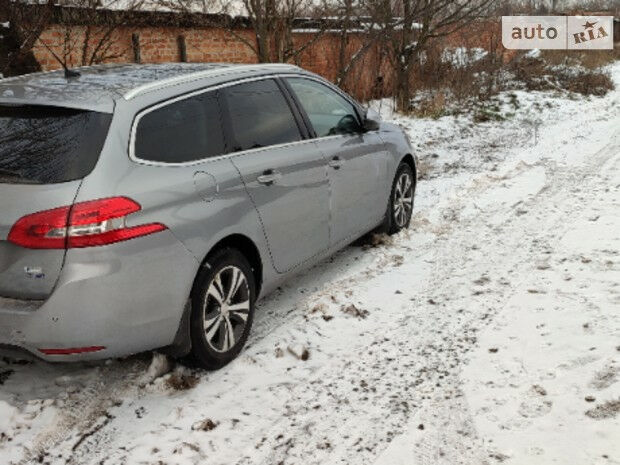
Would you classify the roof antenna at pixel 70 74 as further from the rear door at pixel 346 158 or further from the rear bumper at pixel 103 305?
the rear door at pixel 346 158

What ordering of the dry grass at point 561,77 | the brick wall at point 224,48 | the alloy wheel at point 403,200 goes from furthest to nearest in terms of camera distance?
the dry grass at point 561,77 < the brick wall at point 224,48 < the alloy wheel at point 403,200

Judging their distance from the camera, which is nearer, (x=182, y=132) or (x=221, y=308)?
(x=182, y=132)

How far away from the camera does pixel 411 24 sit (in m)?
13.5

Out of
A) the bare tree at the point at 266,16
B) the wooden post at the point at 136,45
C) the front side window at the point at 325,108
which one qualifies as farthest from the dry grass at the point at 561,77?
the front side window at the point at 325,108

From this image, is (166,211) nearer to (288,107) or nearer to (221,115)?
(221,115)

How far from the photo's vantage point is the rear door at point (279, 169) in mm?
3973

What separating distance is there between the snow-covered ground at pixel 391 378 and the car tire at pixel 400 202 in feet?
0.59

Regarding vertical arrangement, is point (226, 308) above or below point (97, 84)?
below

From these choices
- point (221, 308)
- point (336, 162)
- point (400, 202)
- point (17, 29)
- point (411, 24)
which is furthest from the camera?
point (411, 24)

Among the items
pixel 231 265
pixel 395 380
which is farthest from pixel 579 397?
pixel 231 265

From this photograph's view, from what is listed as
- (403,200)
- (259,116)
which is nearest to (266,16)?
(403,200)

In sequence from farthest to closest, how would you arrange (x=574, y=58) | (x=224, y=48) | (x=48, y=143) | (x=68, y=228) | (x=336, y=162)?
(x=574, y=58) → (x=224, y=48) → (x=336, y=162) → (x=48, y=143) → (x=68, y=228)

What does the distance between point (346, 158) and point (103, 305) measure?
102 inches

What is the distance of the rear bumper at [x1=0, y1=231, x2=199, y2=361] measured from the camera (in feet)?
9.66
